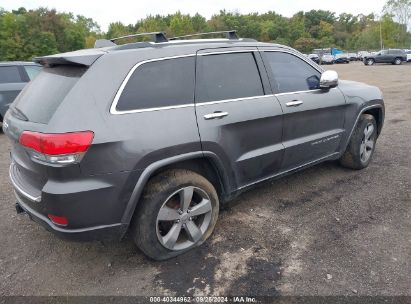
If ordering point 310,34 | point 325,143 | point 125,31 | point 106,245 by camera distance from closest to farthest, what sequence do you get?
point 106,245 → point 325,143 → point 125,31 → point 310,34

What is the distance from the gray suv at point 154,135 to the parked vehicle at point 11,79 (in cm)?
570

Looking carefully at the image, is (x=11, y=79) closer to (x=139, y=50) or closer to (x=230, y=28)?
(x=139, y=50)

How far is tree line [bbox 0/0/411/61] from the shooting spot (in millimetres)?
49997

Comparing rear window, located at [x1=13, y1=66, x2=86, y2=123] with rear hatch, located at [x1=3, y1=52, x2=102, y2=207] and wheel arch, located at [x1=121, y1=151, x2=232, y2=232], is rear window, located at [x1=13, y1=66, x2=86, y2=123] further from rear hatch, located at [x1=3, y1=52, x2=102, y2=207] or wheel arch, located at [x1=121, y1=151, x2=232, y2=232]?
wheel arch, located at [x1=121, y1=151, x2=232, y2=232]

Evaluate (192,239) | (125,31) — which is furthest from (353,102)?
(125,31)

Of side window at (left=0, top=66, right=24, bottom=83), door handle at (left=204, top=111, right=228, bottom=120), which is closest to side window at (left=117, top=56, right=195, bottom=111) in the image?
door handle at (left=204, top=111, right=228, bottom=120)

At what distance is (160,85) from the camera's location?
281cm

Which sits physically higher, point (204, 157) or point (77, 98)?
point (77, 98)

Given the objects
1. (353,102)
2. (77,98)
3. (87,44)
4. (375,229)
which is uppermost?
(87,44)

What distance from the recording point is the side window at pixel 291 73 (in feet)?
11.9

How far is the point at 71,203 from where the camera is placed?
2424mm

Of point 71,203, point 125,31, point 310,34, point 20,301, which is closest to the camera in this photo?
point 71,203

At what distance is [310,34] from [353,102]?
4230 inches

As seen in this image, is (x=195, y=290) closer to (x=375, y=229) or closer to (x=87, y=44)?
(x=375, y=229)
